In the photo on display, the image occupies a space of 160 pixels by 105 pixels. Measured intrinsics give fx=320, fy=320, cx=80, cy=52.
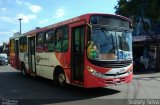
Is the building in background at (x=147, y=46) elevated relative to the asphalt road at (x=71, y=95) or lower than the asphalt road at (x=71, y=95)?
elevated

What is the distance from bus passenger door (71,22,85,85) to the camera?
12289 mm

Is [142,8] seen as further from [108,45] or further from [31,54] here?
[108,45]

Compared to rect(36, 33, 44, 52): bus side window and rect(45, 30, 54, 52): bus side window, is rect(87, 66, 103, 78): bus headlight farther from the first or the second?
rect(36, 33, 44, 52): bus side window

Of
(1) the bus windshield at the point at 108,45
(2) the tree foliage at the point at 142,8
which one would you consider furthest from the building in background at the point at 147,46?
(1) the bus windshield at the point at 108,45

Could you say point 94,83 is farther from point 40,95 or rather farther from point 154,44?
point 154,44

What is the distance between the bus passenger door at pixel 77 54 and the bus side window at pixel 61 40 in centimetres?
75

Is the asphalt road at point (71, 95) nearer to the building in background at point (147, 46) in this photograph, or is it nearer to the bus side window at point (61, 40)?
the bus side window at point (61, 40)

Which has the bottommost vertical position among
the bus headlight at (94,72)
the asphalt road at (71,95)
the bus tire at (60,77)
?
the asphalt road at (71,95)

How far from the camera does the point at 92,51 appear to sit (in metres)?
11.9

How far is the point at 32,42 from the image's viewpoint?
1895 centimetres

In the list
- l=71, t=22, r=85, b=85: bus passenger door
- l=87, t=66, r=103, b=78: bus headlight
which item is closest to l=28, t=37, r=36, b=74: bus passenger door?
l=71, t=22, r=85, b=85: bus passenger door

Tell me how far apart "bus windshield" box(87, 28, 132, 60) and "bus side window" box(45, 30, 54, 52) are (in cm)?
388

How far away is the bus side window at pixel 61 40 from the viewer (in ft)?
45.0

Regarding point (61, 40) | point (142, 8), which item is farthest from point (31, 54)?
point (142, 8)
